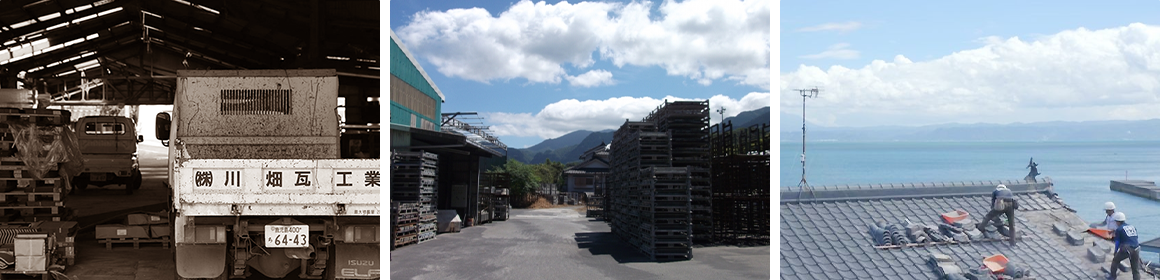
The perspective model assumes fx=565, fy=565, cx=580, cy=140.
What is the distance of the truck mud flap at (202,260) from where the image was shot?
196 inches

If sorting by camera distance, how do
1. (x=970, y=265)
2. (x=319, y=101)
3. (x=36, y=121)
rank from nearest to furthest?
(x=319, y=101), (x=36, y=121), (x=970, y=265)

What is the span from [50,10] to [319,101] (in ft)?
40.6

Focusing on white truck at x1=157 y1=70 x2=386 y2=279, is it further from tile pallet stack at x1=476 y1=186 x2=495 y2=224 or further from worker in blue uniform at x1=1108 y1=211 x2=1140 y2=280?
worker in blue uniform at x1=1108 y1=211 x2=1140 y2=280

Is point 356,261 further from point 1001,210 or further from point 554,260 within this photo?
point 1001,210

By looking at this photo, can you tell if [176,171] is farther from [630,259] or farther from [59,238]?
[630,259]

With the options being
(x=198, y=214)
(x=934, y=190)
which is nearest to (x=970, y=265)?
(x=934, y=190)

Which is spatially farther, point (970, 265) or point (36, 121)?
point (970, 265)

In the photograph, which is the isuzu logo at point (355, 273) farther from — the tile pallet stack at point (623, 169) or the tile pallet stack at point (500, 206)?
the tile pallet stack at point (500, 206)

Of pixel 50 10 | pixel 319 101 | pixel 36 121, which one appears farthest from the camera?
pixel 50 10

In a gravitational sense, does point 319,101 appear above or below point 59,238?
above

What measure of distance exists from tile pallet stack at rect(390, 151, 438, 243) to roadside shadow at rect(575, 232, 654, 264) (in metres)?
3.52

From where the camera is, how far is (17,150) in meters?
8.31

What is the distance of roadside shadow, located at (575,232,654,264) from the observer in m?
10.9

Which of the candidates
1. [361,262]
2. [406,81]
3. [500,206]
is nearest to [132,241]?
[406,81]
